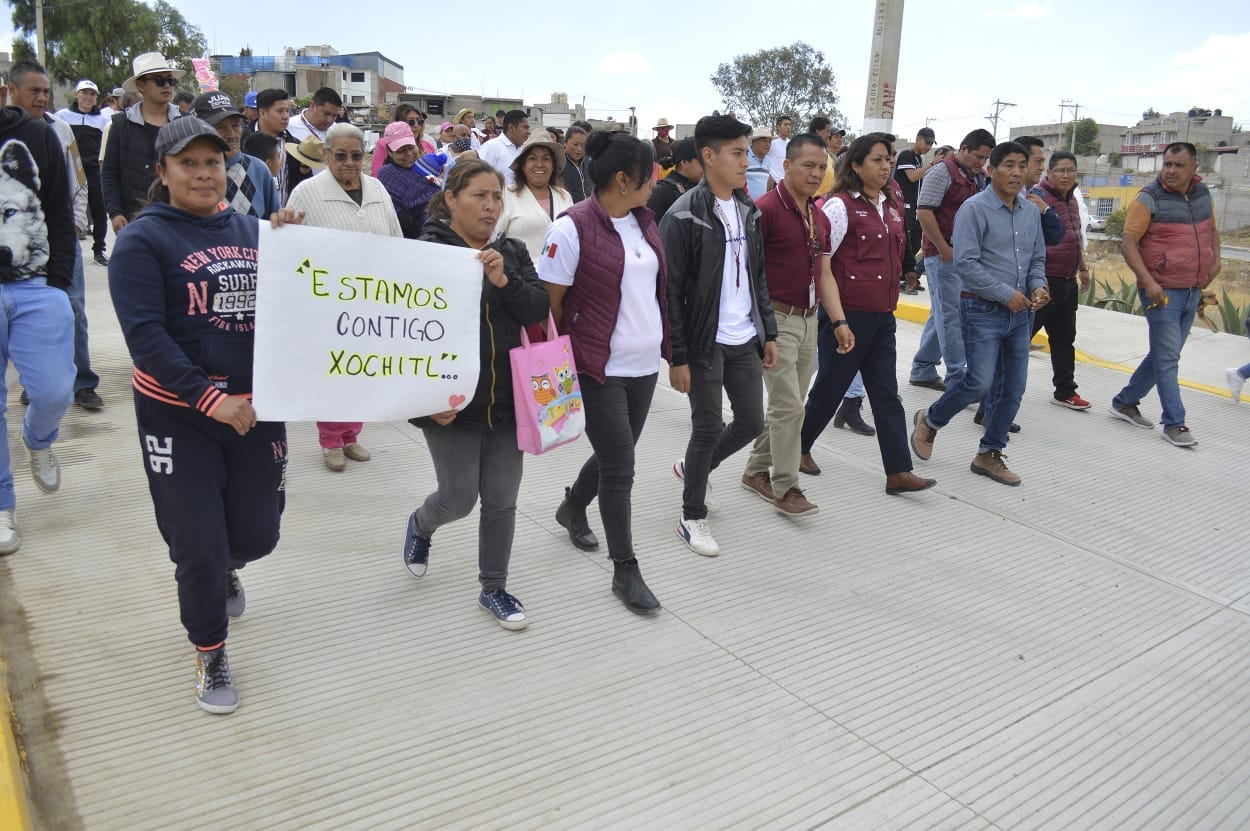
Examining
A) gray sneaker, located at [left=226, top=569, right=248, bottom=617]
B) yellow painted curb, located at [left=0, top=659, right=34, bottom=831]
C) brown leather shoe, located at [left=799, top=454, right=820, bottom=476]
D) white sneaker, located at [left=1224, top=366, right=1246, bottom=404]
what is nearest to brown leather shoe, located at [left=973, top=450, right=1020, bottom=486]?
brown leather shoe, located at [left=799, top=454, right=820, bottom=476]

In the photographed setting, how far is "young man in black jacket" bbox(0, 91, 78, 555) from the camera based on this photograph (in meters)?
4.05

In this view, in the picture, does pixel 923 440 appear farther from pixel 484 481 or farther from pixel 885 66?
pixel 885 66

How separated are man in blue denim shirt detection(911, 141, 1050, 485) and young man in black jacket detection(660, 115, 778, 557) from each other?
1.79 meters

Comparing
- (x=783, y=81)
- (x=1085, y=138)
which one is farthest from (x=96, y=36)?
(x=1085, y=138)

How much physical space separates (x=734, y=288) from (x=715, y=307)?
0.24 metres

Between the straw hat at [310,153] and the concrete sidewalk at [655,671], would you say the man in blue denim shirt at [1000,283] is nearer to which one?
the concrete sidewalk at [655,671]

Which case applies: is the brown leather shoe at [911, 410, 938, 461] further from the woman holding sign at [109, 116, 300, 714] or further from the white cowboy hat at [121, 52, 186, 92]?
the white cowboy hat at [121, 52, 186, 92]

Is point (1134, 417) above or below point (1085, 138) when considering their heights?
below

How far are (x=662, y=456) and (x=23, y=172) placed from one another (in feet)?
11.9

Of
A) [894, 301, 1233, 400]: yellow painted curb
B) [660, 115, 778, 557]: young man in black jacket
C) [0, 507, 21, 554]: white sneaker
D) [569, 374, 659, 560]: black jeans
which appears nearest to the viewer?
[569, 374, 659, 560]: black jeans

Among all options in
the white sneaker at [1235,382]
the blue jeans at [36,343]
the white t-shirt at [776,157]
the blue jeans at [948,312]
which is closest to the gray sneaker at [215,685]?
the blue jeans at [36,343]

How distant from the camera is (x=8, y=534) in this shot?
4062 mm

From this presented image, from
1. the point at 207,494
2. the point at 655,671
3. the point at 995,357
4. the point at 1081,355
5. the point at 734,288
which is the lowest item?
the point at 655,671

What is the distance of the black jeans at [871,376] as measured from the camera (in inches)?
209
